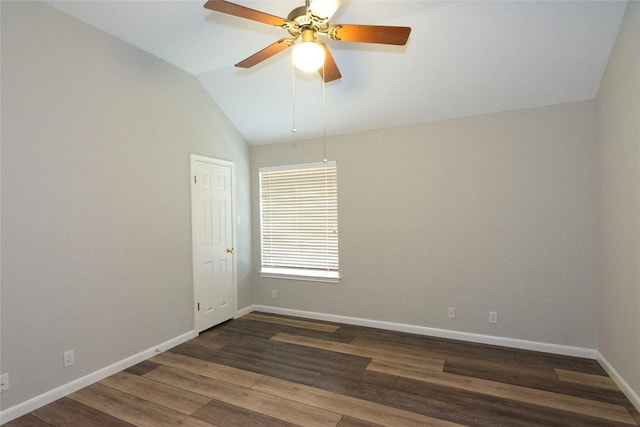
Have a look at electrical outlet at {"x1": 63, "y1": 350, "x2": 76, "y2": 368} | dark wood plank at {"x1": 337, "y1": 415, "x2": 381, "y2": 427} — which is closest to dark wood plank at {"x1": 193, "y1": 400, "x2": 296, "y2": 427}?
dark wood plank at {"x1": 337, "y1": 415, "x2": 381, "y2": 427}

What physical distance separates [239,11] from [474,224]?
3008 millimetres

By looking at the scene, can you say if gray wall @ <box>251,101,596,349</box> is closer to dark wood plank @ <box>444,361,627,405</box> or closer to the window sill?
the window sill

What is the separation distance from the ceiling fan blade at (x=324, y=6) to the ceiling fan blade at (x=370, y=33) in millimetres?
113

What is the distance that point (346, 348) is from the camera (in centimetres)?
333

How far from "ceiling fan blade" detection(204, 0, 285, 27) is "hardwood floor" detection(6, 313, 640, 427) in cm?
260

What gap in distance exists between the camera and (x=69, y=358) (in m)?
2.52

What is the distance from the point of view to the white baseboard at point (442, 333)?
3051mm

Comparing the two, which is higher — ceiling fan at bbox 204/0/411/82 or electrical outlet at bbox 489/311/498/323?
ceiling fan at bbox 204/0/411/82

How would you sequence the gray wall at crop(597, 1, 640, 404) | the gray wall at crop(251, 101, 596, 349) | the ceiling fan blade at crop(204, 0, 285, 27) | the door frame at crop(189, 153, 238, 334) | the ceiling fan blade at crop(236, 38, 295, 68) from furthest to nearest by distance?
the door frame at crop(189, 153, 238, 334) → the gray wall at crop(251, 101, 596, 349) → the gray wall at crop(597, 1, 640, 404) → the ceiling fan blade at crop(236, 38, 295, 68) → the ceiling fan blade at crop(204, 0, 285, 27)

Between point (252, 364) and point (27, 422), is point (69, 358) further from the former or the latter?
point (252, 364)

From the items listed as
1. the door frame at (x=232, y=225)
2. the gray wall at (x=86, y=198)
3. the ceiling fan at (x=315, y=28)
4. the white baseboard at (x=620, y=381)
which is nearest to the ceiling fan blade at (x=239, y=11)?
the ceiling fan at (x=315, y=28)

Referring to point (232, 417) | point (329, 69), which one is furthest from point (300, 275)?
point (329, 69)

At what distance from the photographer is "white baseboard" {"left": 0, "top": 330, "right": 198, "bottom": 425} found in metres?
2.20

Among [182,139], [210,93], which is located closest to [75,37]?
[182,139]
